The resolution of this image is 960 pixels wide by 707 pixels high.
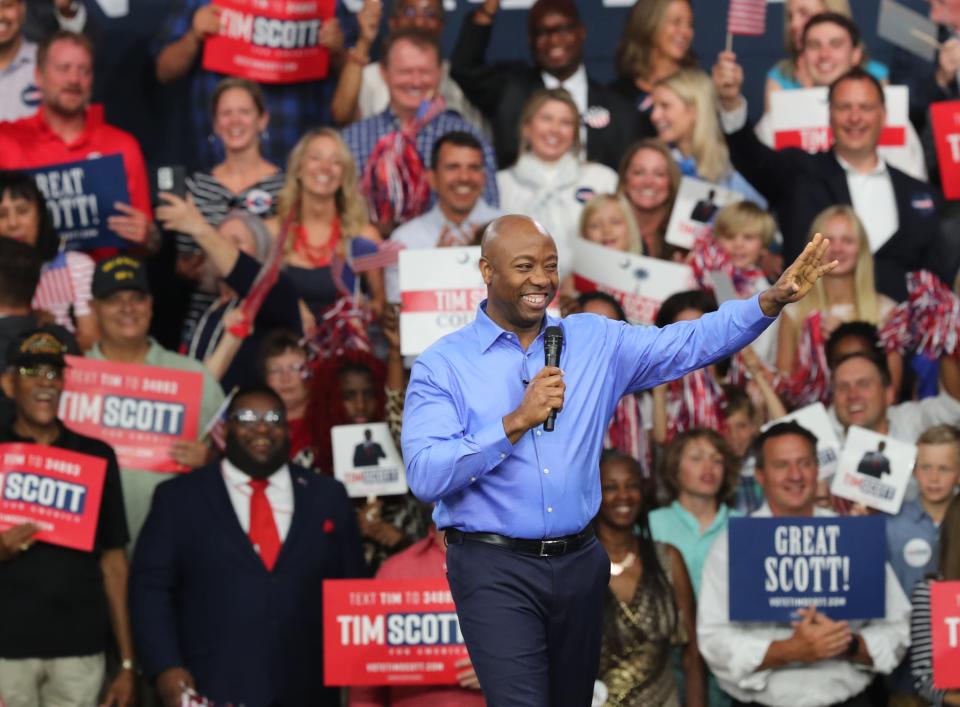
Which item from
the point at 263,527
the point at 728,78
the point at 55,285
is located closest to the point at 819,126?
the point at 728,78

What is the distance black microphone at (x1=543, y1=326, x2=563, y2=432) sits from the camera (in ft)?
14.1

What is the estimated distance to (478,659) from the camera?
4.46m

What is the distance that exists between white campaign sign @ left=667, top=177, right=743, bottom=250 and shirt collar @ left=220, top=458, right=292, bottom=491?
2.15 m

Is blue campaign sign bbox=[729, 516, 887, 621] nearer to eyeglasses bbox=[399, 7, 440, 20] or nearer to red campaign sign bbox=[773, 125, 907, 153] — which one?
red campaign sign bbox=[773, 125, 907, 153]

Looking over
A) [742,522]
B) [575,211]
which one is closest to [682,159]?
[575,211]

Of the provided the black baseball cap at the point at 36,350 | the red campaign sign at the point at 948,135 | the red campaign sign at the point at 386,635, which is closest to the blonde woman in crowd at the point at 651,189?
the red campaign sign at the point at 948,135

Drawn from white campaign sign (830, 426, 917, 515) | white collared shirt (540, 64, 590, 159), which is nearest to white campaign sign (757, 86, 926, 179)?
white collared shirt (540, 64, 590, 159)

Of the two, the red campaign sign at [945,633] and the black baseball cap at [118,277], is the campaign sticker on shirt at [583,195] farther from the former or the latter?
the red campaign sign at [945,633]

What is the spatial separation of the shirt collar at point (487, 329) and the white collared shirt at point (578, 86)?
4047mm

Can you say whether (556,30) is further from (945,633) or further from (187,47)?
(945,633)

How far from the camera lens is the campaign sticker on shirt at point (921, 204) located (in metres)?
8.23

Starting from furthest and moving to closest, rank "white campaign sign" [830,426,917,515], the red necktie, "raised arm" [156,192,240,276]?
"raised arm" [156,192,240,276] → "white campaign sign" [830,426,917,515] → the red necktie

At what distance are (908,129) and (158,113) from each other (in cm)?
371

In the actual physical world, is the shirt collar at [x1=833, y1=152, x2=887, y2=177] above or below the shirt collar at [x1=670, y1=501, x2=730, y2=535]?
above
